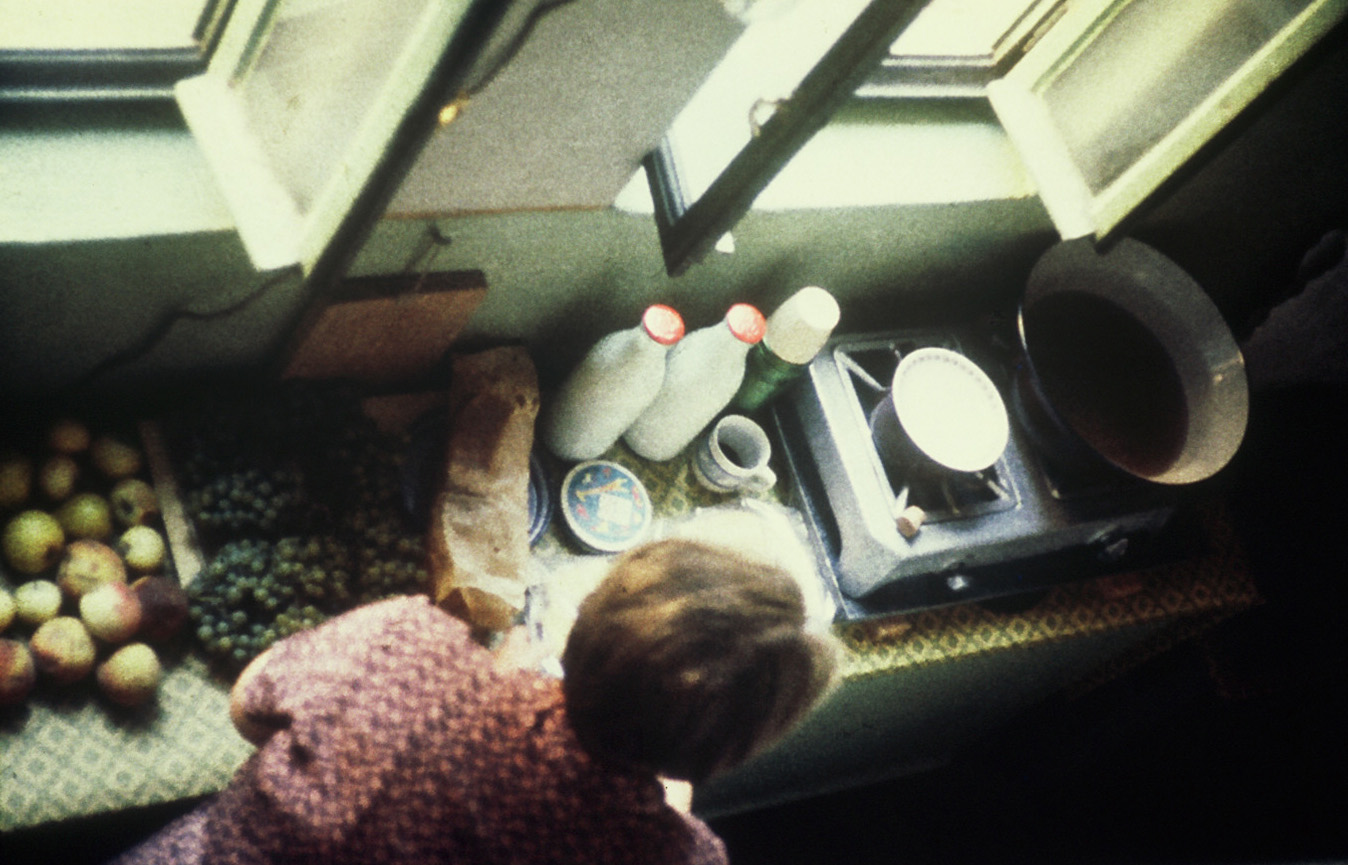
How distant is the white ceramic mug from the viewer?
5.21 feet

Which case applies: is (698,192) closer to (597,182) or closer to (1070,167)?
(597,182)

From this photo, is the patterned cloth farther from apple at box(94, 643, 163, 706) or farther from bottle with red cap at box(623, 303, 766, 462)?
bottle with red cap at box(623, 303, 766, 462)

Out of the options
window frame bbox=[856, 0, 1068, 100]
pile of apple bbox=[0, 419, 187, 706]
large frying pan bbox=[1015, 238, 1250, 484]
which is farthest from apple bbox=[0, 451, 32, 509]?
large frying pan bbox=[1015, 238, 1250, 484]

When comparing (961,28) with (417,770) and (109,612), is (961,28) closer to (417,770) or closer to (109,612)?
(417,770)

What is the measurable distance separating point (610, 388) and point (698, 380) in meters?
0.15

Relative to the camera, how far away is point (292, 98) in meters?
0.86

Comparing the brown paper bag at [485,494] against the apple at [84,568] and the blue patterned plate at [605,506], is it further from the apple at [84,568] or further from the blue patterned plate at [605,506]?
the apple at [84,568]

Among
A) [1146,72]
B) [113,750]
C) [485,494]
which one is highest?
[1146,72]

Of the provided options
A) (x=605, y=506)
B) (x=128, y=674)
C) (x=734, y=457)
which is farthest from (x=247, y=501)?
(x=734, y=457)

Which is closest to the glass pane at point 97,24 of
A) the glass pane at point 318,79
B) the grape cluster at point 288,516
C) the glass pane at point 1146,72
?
the glass pane at point 318,79

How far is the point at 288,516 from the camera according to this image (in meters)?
1.22

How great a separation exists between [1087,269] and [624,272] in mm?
899

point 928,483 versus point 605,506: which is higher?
point 928,483

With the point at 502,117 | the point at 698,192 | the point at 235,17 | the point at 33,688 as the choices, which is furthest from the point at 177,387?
the point at 698,192
